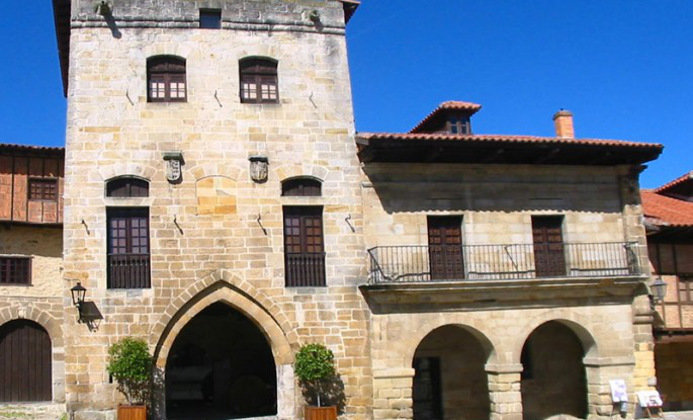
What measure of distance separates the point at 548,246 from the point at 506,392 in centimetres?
369

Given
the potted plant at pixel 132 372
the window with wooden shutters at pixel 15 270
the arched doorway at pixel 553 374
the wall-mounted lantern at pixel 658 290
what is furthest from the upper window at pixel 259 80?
the wall-mounted lantern at pixel 658 290

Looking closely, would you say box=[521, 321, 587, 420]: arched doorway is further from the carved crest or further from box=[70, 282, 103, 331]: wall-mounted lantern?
box=[70, 282, 103, 331]: wall-mounted lantern

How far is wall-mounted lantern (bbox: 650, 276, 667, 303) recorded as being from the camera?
734 inches

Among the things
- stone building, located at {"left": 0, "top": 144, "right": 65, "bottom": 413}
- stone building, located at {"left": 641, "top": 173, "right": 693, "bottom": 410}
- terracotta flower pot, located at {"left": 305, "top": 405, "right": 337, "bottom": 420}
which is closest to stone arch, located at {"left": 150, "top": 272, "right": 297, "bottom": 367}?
terracotta flower pot, located at {"left": 305, "top": 405, "right": 337, "bottom": 420}

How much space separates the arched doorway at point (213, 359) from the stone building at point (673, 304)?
10085 mm

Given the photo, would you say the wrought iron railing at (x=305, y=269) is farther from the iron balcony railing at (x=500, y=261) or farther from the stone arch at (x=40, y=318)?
the stone arch at (x=40, y=318)

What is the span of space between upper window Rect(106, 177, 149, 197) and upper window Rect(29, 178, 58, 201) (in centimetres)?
439

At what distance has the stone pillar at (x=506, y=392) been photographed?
57.9 feet

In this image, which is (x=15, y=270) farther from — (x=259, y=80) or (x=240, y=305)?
(x=259, y=80)

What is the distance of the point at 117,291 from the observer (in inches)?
653

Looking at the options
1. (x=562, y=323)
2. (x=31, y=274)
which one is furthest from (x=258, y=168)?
(x=562, y=323)

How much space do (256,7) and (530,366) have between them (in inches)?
430

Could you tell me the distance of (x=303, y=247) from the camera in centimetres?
1772

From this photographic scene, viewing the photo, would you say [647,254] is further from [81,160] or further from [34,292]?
[34,292]
